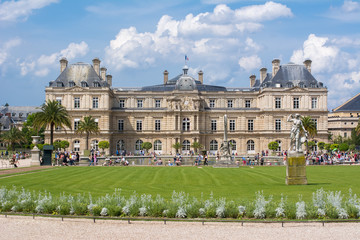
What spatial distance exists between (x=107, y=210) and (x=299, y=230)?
719 cm

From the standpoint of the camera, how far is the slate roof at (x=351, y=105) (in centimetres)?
13475

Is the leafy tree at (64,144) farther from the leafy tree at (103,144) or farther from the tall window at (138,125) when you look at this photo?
the tall window at (138,125)

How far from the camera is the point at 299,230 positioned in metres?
14.0

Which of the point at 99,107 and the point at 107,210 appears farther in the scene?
the point at 99,107

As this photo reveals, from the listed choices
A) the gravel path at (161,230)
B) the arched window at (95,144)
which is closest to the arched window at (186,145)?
the arched window at (95,144)

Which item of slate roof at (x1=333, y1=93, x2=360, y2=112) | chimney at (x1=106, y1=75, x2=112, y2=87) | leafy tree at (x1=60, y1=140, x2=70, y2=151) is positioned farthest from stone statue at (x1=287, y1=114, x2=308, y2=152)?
slate roof at (x1=333, y1=93, x2=360, y2=112)

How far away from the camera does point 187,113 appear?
274 feet

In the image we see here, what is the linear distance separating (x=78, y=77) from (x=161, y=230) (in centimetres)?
7342

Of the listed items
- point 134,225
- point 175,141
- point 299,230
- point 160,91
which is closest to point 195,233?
point 134,225

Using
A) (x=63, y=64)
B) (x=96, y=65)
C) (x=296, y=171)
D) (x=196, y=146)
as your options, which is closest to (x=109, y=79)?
(x=96, y=65)

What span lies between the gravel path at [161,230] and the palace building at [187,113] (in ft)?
217

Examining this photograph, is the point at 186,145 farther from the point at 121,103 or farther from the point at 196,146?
the point at 121,103

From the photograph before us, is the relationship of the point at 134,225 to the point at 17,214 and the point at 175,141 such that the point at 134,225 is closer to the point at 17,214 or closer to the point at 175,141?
the point at 17,214

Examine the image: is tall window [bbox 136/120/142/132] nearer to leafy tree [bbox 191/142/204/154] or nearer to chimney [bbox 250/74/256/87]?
leafy tree [bbox 191/142/204/154]
